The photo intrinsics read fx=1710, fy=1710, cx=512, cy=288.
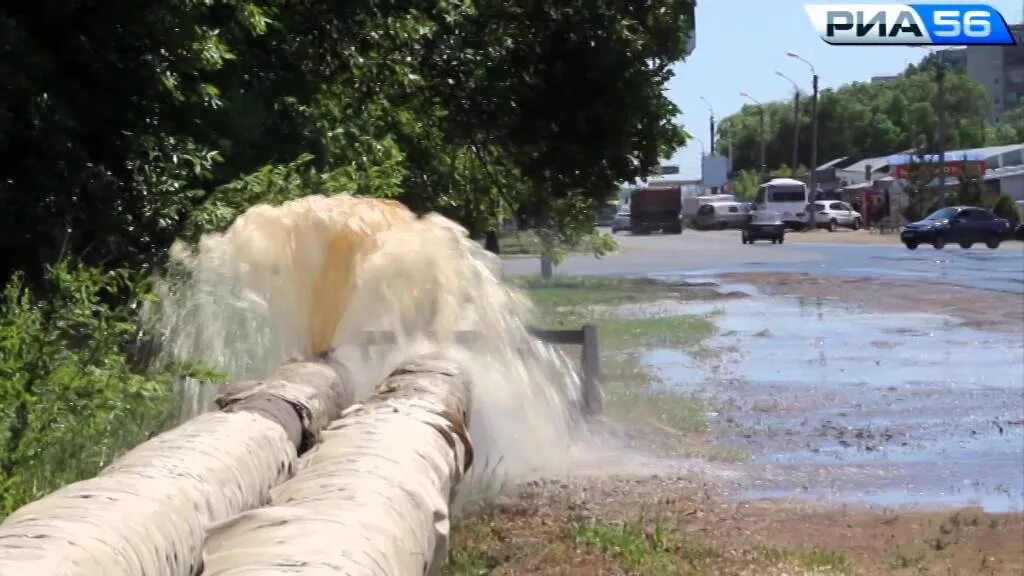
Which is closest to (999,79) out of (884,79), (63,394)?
(884,79)

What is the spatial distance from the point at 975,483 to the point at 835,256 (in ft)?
118

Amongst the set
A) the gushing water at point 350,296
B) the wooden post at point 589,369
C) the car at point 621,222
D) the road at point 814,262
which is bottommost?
the car at point 621,222

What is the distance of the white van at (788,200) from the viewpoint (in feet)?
249

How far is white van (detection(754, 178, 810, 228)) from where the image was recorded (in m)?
75.9

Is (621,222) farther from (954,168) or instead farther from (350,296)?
(350,296)

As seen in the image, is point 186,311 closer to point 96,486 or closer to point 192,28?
point 192,28

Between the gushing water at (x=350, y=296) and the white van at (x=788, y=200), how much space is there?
69.2 metres

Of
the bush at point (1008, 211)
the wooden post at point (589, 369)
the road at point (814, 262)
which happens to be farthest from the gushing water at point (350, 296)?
the bush at point (1008, 211)

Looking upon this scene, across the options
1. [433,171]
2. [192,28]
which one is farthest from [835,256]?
[192,28]

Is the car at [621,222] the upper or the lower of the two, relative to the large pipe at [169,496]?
lower

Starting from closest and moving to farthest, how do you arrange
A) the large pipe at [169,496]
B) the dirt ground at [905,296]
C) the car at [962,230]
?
the large pipe at [169,496], the dirt ground at [905,296], the car at [962,230]

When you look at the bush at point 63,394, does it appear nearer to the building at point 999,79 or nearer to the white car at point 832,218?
the white car at point 832,218

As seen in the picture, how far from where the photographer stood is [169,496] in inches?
150

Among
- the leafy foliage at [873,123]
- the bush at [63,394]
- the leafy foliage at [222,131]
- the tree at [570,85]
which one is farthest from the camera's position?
the leafy foliage at [873,123]
